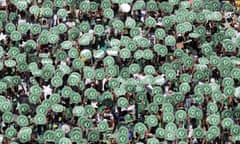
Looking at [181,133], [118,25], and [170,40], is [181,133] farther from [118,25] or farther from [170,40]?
[118,25]

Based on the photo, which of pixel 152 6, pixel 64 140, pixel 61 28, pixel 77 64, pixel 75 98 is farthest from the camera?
pixel 152 6

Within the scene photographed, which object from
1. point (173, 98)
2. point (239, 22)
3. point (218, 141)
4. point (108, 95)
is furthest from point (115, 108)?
point (239, 22)

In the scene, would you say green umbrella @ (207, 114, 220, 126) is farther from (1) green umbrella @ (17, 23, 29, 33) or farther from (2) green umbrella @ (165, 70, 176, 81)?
(1) green umbrella @ (17, 23, 29, 33)

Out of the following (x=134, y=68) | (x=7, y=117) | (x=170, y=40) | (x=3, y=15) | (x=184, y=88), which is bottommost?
(x=7, y=117)

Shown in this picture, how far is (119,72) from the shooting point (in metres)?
2.94

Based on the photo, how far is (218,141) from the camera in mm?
2826

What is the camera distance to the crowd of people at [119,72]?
2.77m

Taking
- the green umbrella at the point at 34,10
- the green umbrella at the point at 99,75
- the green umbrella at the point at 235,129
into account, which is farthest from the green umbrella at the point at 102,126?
the green umbrella at the point at 34,10

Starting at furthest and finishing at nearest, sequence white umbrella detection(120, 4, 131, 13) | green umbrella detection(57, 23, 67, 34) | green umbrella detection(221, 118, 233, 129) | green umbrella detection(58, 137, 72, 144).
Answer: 1. white umbrella detection(120, 4, 131, 13)
2. green umbrella detection(57, 23, 67, 34)
3. green umbrella detection(221, 118, 233, 129)
4. green umbrella detection(58, 137, 72, 144)

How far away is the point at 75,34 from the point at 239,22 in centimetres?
92

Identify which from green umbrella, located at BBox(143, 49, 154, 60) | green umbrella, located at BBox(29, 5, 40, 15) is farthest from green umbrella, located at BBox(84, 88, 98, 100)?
green umbrella, located at BBox(29, 5, 40, 15)

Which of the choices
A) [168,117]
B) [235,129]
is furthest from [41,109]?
[235,129]

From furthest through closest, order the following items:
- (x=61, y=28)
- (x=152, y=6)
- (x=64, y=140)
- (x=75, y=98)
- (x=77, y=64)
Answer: (x=152, y=6)
(x=61, y=28)
(x=77, y=64)
(x=75, y=98)
(x=64, y=140)

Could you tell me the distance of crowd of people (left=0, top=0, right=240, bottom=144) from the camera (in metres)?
2.77
